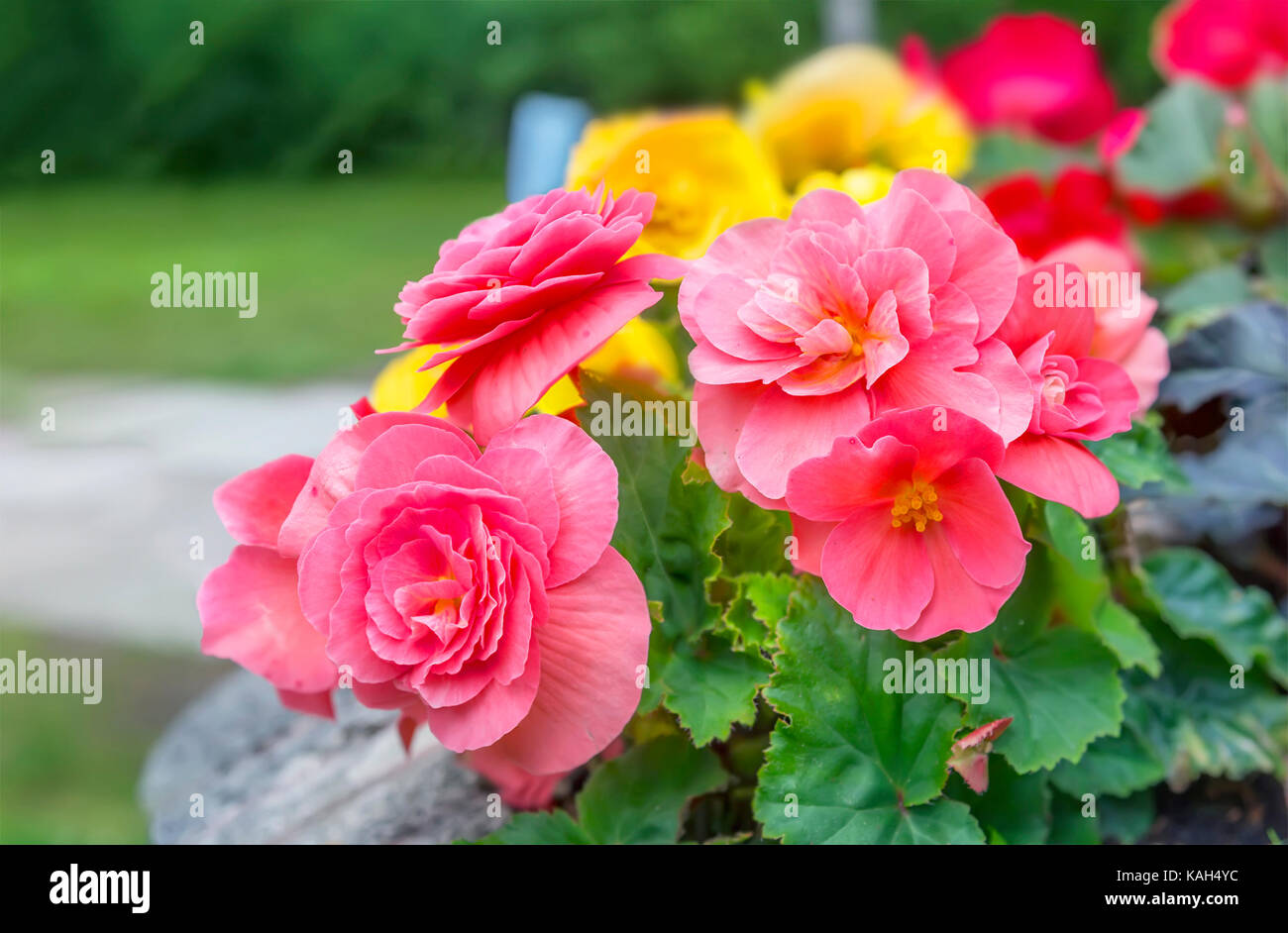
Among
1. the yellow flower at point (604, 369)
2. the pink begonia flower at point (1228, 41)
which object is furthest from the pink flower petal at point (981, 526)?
the pink begonia flower at point (1228, 41)

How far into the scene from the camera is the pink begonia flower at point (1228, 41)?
4.00 feet

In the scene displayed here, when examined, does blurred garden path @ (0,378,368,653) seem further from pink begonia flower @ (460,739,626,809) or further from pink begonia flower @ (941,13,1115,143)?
pink begonia flower @ (941,13,1115,143)

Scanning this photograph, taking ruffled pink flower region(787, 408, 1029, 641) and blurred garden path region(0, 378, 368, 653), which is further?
blurred garden path region(0, 378, 368, 653)

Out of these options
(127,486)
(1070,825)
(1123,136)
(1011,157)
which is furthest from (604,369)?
(127,486)

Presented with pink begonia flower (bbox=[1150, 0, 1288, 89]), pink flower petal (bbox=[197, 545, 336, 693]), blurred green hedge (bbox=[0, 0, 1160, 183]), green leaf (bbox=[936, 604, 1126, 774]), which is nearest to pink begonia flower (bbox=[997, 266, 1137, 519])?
green leaf (bbox=[936, 604, 1126, 774])

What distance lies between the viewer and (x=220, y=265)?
5.66 m

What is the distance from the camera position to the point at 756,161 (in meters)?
0.77

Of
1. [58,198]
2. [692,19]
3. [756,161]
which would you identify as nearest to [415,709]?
[756,161]

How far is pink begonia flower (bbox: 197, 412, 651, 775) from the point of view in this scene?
50 centimetres

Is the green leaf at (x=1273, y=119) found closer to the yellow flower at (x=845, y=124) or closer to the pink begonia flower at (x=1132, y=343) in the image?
the yellow flower at (x=845, y=124)

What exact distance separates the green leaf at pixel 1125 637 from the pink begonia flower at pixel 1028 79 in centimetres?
89

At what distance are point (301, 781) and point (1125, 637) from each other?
0.64 metres

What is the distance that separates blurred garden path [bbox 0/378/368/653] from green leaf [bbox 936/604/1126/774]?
1.34 m
